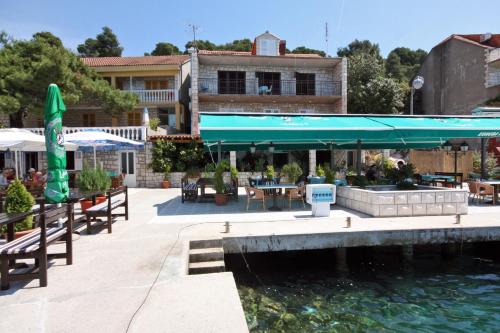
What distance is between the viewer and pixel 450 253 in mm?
8555

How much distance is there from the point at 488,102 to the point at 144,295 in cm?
3059

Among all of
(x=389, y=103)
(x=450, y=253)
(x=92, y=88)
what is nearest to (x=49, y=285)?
(x=450, y=253)

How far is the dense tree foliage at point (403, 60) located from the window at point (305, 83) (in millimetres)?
31053

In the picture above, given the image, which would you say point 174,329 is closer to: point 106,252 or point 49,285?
point 49,285

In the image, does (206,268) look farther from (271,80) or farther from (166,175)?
(271,80)

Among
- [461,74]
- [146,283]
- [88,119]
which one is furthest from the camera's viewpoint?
[461,74]

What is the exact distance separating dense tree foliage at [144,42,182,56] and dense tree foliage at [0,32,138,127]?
2575 centimetres

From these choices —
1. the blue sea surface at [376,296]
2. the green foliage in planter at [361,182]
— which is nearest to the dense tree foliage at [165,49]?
the green foliage in planter at [361,182]

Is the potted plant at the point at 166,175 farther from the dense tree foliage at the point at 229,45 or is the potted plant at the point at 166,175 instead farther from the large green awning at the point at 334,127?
the dense tree foliage at the point at 229,45

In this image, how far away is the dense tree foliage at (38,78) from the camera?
61.9ft

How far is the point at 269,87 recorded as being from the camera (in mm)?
24781

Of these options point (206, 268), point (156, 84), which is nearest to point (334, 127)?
point (206, 268)

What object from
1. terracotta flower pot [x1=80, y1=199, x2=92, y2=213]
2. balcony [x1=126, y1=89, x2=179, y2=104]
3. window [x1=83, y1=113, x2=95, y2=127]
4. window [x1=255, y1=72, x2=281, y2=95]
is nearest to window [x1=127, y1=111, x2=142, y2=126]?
balcony [x1=126, y1=89, x2=179, y2=104]

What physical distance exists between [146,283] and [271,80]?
22122 millimetres
